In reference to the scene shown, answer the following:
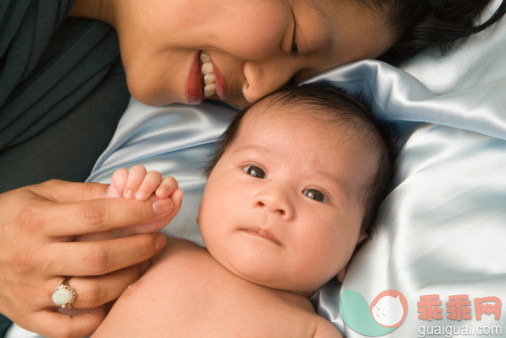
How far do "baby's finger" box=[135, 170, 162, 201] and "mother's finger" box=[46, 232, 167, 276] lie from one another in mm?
93

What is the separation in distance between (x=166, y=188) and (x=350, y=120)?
481mm

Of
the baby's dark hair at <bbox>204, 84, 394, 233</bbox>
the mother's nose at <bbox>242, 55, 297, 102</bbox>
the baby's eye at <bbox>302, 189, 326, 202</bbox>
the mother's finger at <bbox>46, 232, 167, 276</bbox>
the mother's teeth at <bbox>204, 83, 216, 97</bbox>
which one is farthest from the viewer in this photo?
the mother's teeth at <bbox>204, 83, 216, 97</bbox>

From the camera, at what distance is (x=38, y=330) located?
1044 millimetres

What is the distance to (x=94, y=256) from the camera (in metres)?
0.97

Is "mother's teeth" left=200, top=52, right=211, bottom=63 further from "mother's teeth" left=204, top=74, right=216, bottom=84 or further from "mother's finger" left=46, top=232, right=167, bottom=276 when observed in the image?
"mother's finger" left=46, top=232, right=167, bottom=276

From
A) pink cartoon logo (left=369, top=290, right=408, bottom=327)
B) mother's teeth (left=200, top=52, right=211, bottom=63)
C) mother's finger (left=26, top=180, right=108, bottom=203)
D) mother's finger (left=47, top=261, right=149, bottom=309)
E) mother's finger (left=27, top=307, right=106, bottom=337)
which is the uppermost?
mother's teeth (left=200, top=52, right=211, bottom=63)

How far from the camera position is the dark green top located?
4.27ft

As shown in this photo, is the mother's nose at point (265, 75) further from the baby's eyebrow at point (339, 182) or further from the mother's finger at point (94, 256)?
the mother's finger at point (94, 256)

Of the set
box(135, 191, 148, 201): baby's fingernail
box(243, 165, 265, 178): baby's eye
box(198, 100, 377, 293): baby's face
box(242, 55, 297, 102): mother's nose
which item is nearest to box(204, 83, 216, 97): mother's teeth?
box(242, 55, 297, 102): mother's nose

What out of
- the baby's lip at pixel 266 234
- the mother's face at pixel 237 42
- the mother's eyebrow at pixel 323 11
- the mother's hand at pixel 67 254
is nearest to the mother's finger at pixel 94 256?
the mother's hand at pixel 67 254

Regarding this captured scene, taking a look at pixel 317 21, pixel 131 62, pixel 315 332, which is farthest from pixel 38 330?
pixel 317 21

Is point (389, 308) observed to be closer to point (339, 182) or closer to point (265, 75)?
point (339, 182)

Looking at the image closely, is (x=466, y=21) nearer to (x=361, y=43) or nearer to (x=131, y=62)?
(x=361, y=43)

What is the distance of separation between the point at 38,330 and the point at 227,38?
78 cm
